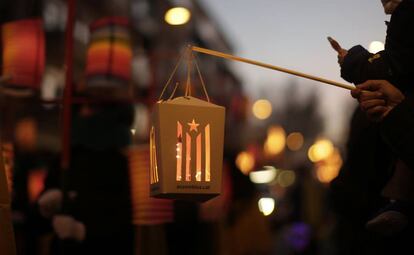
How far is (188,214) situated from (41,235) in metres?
1.86

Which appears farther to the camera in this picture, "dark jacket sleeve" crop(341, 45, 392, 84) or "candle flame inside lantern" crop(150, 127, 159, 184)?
"candle flame inside lantern" crop(150, 127, 159, 184)

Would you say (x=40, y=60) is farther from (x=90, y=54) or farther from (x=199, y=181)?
(x=199, y=181)

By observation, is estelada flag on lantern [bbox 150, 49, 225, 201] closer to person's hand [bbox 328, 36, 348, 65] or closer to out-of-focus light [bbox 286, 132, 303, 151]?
person's hand [bbox 328, 36, 348, 65]

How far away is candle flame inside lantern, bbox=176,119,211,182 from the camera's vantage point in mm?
3582

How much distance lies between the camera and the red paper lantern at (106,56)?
7664 millimetres

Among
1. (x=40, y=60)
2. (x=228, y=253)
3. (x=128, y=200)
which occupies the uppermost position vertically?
(x=40, y=60)

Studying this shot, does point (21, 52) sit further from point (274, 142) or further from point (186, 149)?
point (274, 142)

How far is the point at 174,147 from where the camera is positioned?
358 centimetres

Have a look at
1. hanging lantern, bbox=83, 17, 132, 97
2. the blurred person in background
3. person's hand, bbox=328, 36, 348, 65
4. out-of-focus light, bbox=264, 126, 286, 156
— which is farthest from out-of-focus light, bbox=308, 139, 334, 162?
person's hand, bbox=328, 36, 348, 65

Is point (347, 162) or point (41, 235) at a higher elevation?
point (347, 162)

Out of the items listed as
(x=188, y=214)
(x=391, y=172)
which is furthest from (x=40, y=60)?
(x=391, y=172)

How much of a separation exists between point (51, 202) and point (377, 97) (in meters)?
4.05

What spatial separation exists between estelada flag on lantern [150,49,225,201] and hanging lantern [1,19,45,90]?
13.3ft

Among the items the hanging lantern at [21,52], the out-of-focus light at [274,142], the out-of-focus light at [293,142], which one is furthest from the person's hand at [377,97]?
the out-of-focus light at [293,142]
